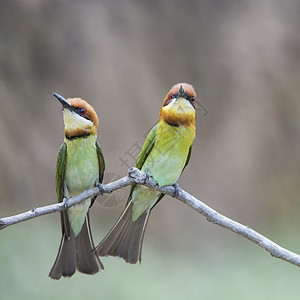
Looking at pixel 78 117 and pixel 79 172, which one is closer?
pixel 78 117

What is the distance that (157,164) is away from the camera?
81.5 inches

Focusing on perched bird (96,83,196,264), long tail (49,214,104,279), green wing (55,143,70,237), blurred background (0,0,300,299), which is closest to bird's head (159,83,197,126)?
perched bird (96,83,196,264)

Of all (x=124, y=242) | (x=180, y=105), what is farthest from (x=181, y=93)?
(x=124, y=242)

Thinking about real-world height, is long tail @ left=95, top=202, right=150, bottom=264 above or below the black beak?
below

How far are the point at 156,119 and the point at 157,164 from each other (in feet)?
7.23

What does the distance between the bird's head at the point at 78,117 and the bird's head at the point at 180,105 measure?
0.98 feet

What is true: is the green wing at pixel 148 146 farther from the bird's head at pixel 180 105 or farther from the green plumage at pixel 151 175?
the bird's head at pixel 180 105

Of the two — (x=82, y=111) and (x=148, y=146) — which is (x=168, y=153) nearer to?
(x=148, y=146)

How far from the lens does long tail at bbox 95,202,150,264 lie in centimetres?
192

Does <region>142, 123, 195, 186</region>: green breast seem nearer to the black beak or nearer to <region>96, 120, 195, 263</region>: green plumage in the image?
<region>96, 120, 195, 263</region>: green plumage

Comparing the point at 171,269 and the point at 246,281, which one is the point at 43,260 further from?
the point at 246,281

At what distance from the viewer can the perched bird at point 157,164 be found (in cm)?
188

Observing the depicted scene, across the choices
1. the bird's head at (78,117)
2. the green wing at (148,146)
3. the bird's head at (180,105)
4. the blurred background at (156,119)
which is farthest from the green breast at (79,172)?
the blurred background at (156,119)

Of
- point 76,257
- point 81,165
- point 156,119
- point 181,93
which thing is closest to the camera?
point 181,93
